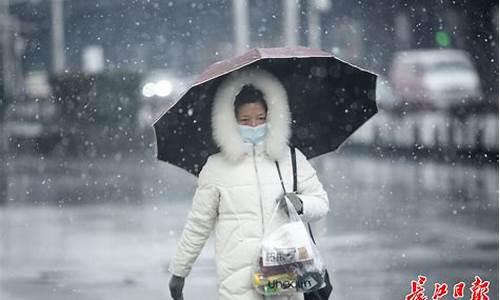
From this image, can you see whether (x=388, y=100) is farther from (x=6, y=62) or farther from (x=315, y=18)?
(x=6, y=62)

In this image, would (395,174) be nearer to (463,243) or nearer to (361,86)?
(463,243)

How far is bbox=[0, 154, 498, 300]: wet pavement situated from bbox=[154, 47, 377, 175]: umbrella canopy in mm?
2565

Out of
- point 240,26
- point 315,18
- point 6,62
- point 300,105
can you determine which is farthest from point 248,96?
point 6,62

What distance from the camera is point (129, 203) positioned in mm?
13680

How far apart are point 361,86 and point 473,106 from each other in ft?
63.7

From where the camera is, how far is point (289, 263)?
4.03 metres

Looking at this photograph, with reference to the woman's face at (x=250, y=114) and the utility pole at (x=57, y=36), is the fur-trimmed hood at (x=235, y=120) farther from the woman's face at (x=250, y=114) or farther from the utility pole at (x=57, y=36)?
the utility pole at (x=57, y=36)

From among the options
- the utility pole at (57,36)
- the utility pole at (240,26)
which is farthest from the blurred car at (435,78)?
the utility pole at (57,36)

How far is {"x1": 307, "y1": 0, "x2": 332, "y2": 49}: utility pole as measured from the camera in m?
33.4

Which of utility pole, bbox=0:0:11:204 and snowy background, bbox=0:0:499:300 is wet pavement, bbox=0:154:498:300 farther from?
utility pole, bbox=0:0:11:204

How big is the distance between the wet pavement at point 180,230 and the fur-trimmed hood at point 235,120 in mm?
3047

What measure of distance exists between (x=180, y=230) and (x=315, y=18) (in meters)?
25.3

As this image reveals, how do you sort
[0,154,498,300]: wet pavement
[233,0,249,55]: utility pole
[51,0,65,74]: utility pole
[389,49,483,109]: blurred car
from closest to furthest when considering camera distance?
1. [0,154,498,300]: wet pavement
2. [389,49,483,109]: blurred car
3. [233,0,249,55]: utility pole
4. [51,0,65,74]: utility pole

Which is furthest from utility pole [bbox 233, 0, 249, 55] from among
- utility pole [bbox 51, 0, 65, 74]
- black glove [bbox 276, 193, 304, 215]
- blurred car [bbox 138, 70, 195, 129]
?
black glove [bbox 276, 193, 304, 215]
